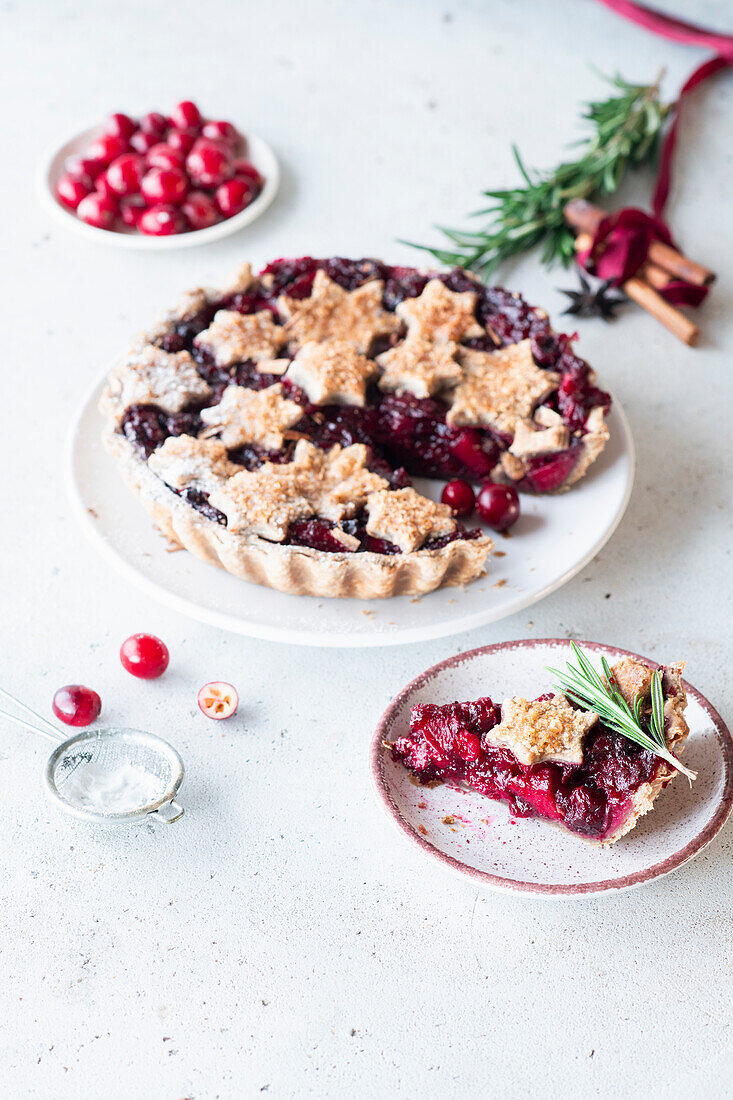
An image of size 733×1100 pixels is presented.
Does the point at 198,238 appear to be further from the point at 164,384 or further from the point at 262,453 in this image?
the point at 262,453

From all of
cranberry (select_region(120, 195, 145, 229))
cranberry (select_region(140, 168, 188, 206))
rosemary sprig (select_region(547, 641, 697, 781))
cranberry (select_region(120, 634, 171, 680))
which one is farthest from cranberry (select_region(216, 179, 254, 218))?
rosemary sprig (select_region(547, 641, 697, 781))

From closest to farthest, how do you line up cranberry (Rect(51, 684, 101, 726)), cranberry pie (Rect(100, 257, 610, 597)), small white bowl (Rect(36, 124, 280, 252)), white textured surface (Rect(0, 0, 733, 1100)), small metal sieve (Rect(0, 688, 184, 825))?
white textured surface (Rect(0, 0, 733, 1100)) → small metal sieve (Rect(0, 688, 184, 825)) → cranberry (Rect(51, 684, 101, 726)) → cranberry pie (Rect(100, 257, 610, 597)) → small white bowl (Rect(36, 124, 280, 252))

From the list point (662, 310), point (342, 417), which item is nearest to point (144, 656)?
point (342, 417)

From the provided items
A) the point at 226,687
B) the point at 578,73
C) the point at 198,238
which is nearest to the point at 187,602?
the point at 226,687

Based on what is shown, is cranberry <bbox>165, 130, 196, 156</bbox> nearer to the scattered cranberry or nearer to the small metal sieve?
the scattered cranberry

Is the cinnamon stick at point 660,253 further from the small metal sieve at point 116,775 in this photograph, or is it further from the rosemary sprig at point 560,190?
the small metal sieve at point 116,775
